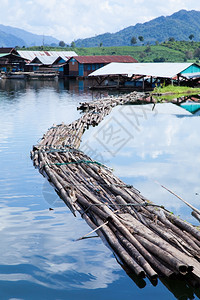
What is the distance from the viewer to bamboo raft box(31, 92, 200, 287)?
8.14m

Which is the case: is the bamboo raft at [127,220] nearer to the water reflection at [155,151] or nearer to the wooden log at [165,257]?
the wooden log at [165,257]

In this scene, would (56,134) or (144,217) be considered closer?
(144,217)

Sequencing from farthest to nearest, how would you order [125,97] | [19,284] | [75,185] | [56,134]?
[125,97] < [56,134] < [75,185] < [19,284]

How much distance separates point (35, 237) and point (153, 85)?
51.6m

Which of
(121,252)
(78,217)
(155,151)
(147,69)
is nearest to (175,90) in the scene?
→ (147,69)

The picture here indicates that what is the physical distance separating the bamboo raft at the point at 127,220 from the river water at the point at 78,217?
41 cm

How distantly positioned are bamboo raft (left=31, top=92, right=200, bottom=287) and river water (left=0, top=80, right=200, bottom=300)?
0.41 metres

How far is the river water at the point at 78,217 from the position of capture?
8438 millimetres

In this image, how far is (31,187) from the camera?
1513 centimetres

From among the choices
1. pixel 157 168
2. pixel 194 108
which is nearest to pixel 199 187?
pixel 157 168

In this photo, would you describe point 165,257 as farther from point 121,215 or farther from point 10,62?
point 10,62

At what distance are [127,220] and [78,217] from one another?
2.30 meters

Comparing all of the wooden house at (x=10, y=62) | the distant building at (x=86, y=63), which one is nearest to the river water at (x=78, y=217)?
the distant building at (x=86, y=63)

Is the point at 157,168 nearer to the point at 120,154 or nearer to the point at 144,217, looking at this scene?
the point at 120,154
